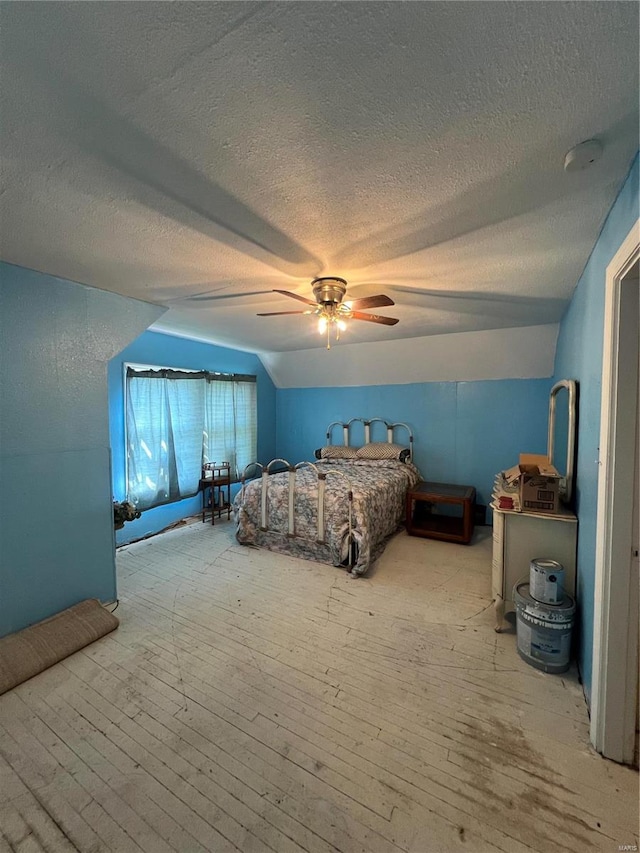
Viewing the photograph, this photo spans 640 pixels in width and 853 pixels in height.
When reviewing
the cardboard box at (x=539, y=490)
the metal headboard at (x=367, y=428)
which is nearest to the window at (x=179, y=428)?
the metal headboard at (x=367, y=428)

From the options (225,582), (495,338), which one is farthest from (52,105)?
(495,338)

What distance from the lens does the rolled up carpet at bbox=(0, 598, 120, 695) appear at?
190 cm

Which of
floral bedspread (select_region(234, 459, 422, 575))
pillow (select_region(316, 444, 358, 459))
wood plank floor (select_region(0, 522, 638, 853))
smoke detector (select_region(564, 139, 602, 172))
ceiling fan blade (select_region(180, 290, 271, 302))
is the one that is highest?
ceiling fan blade (select_region(180, 290, 271, 302))

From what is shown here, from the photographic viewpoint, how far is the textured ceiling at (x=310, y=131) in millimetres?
773

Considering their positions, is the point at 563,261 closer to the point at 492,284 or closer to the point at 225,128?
the point at 492,284

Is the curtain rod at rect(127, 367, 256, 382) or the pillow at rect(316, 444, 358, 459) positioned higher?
the curtain rod at rect(127, 367, 256, 382)

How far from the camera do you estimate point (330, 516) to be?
330 centimetres

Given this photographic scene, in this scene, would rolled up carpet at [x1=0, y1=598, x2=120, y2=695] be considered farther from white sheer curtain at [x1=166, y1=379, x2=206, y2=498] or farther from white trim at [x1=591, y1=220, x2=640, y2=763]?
white trim at [x1=591, y1=220, x2=640, y2=763]

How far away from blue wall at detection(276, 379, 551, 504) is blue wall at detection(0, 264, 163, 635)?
134 inches

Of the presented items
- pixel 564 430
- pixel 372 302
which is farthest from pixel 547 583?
pixel 372 302

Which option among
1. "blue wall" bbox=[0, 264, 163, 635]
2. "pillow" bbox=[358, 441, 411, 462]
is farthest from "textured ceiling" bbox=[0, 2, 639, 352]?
"pillow" bbox=[358, 441, 411, 462]

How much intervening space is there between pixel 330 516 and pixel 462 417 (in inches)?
95.6

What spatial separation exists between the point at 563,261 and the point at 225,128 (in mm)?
1990

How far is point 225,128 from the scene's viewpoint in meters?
1.06
